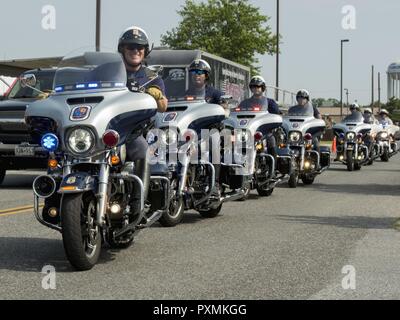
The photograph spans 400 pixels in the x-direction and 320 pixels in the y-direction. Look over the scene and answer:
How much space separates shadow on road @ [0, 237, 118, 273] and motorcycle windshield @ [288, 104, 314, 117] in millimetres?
9431

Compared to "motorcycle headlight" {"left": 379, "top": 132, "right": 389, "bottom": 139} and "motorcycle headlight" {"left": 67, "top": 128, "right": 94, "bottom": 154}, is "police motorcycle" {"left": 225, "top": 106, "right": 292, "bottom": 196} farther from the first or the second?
"motorcycle headlight" {"left": 379, "top": 132, "right": 389, "bottom": 139}

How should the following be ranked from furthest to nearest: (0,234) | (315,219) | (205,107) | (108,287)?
(315,219), (205,107), (0,234), (108,287)

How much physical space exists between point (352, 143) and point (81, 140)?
1740cm

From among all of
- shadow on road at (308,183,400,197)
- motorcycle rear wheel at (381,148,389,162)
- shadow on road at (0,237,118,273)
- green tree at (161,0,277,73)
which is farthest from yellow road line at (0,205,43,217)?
green tree at (161,0,277,73)

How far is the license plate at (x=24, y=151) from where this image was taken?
45.8 ft

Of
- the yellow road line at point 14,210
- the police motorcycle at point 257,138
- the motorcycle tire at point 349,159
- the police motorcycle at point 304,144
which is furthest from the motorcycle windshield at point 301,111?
the yellow road line at point 14,210

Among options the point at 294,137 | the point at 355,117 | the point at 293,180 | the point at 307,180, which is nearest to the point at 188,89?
the point at 293,180

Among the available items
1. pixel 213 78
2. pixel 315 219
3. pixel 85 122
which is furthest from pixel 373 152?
pixel 85 122

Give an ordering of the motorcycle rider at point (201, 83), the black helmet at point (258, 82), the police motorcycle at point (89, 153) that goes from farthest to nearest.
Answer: the black helmet at point (258, 82)
the motorcycle rider at point (201, 83)
the police motorcycle at point (89, 153)

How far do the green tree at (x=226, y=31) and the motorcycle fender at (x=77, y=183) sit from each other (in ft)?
148

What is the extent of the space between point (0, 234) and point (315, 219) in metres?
4.09

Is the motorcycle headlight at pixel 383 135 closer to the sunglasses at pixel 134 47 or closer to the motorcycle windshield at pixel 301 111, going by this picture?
the motorcycle windshield at pixel 301 111
